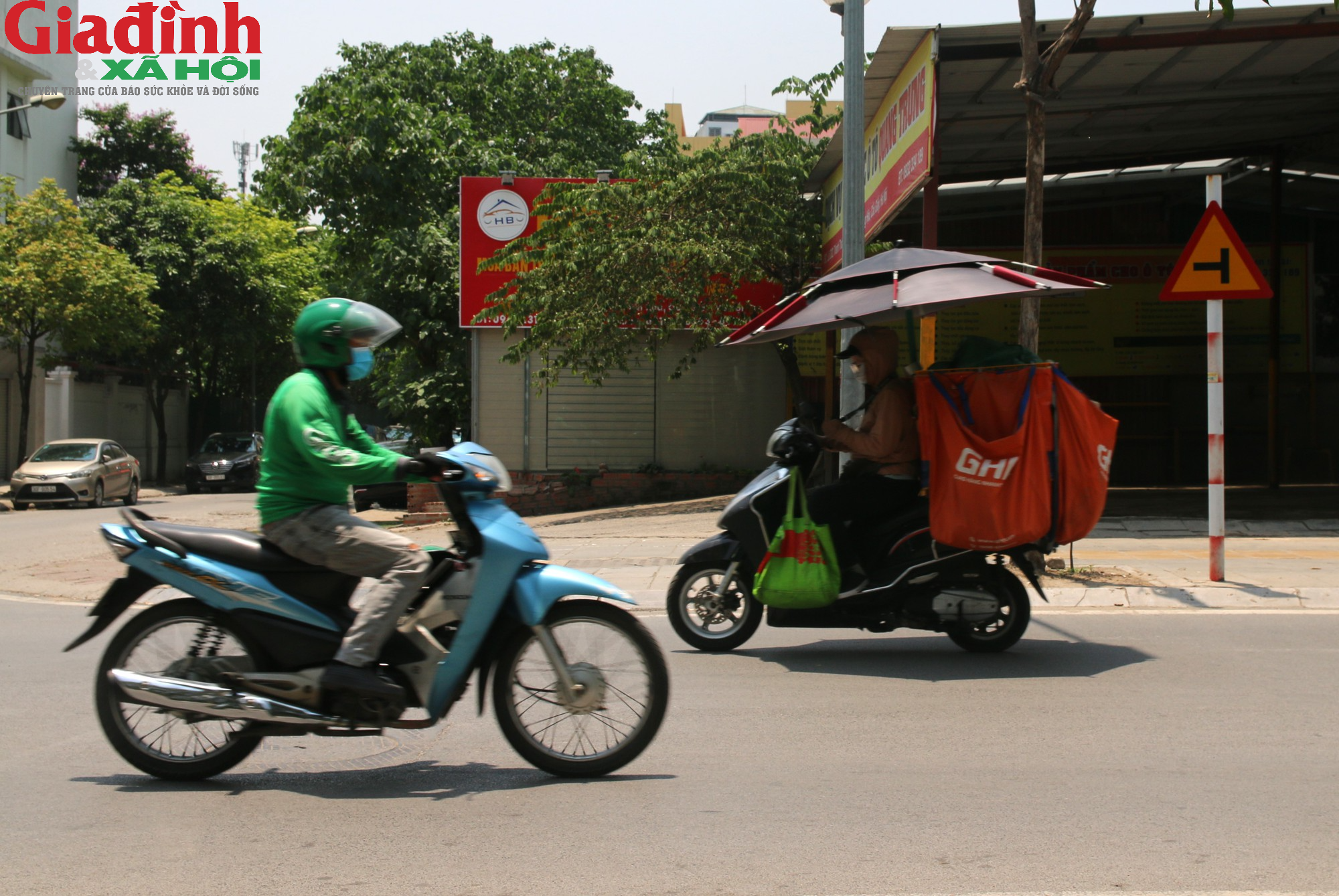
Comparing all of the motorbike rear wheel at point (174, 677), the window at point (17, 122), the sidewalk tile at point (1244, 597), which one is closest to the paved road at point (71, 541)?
the motorbike rear wheel at point (174, 677)

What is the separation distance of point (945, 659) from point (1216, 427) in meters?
3.44

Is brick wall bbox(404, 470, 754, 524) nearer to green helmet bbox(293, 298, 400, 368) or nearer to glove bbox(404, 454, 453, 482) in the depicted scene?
green helmet bbox(293, 298, 400, 368)

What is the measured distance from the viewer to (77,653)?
7.19m

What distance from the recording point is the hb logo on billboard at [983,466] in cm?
666

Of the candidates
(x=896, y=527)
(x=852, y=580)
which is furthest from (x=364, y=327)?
(x=896, y=527)

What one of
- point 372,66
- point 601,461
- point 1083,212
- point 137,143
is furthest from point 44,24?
point 1083,212

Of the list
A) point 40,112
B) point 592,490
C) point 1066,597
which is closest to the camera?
point 1066,597

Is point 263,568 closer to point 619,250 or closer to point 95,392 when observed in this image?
point 619,250

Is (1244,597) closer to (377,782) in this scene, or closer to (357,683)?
(377,782)

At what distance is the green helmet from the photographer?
4.46 meters

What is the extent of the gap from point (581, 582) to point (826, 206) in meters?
13.9

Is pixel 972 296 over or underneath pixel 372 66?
underneath

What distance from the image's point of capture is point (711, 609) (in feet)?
23.4

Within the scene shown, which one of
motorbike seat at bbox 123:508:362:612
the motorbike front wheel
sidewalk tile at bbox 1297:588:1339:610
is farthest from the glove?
sidewalk tile at bbox 1297:588:1339:610
